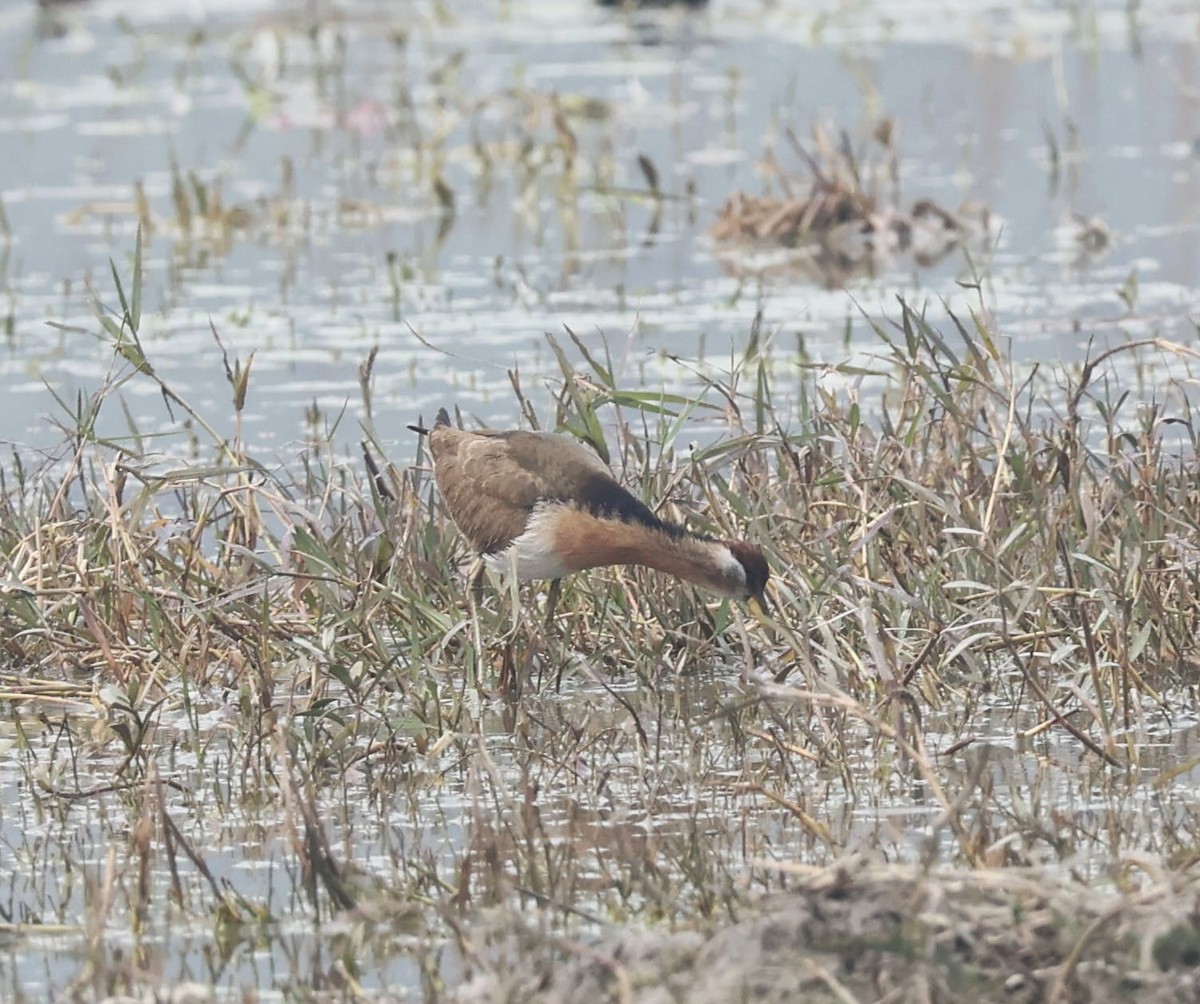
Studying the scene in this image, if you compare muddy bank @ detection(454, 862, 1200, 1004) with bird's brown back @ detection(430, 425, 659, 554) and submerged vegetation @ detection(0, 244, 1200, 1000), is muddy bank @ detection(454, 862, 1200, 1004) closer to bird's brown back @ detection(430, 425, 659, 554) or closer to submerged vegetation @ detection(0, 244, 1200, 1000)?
submerged vegetation @ detection(0, 244, 1200, 1000)

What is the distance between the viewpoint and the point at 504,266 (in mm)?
12883

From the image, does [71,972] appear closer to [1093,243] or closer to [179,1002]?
[179,1002]

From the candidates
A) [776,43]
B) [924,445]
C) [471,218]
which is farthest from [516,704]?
[776,43]

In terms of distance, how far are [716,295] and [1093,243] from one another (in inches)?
91.5

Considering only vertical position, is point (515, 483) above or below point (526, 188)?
above

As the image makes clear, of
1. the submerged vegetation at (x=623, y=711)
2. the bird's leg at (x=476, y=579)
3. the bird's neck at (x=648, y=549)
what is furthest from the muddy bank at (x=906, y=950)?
the bird's leg at (x=476, y=579)

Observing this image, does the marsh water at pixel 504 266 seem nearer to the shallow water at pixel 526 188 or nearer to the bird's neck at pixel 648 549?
the shallow water at pixel 526 188

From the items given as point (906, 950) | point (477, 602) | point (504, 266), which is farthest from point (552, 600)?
point (504, 266)

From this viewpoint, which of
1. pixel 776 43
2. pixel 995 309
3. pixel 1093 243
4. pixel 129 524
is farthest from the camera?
pixel 776 43

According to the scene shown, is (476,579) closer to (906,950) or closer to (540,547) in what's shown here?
(540,547)

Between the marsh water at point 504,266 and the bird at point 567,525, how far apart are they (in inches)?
12.3

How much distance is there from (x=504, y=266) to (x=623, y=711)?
6.96m

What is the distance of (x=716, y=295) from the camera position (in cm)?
1187

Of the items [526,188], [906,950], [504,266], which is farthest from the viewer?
[526,188]
